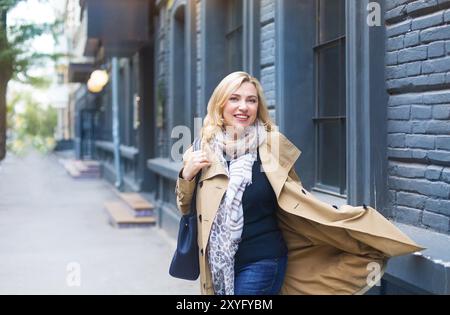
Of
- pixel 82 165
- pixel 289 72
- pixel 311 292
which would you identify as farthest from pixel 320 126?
pixel 82 165

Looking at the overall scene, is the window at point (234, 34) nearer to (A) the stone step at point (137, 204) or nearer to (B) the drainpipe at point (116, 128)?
(A) the stone step at point (137, 204)

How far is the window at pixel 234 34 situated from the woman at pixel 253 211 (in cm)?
499

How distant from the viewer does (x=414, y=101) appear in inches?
161

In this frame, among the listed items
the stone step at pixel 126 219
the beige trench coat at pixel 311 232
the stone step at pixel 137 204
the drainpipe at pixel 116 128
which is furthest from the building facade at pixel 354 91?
the drainpipe at pixel 116 128

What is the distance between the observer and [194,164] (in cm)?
320

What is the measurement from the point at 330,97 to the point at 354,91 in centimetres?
131

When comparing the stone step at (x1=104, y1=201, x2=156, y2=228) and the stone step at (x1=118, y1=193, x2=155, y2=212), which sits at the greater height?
the stone step at (x1=118, y1=193, x2=155, y2=212)

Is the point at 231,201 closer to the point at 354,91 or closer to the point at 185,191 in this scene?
the point at 185,191

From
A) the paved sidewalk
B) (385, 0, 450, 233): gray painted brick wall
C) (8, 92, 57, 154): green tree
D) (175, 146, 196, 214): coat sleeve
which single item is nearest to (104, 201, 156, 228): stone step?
the paved sidewalk

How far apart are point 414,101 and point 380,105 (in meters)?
0.30

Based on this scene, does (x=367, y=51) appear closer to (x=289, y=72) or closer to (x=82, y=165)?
(x=289, y=72)

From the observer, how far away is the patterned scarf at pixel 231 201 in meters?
3.18

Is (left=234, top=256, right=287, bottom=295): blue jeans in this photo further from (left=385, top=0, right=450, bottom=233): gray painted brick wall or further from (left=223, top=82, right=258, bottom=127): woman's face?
(left=385, top=0, right=450, bottom=233): gray painted brick wall

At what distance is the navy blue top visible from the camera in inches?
126
